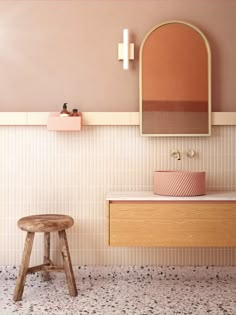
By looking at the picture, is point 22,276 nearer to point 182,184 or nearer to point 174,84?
point 182,184

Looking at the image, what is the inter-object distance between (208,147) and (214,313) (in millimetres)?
1211

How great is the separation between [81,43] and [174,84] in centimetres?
76

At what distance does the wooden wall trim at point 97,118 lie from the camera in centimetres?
306

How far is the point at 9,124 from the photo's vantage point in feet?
10.1

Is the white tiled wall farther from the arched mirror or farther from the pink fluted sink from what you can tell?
the pink fluted sink

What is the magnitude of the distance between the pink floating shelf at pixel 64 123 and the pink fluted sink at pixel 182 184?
703 millimetres

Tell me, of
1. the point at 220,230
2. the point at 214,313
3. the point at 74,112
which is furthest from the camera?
the point at 74,112

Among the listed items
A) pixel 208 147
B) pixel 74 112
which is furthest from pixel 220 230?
pixel 74 112

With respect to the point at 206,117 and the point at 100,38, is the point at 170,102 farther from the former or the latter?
the point at 100,38

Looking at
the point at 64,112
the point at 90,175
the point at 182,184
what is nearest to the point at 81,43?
the point at 64,112

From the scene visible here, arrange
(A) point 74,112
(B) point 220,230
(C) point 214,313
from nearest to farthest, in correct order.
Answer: (C) point 214,313 → (B) point 220,230 → (A) point 74,112

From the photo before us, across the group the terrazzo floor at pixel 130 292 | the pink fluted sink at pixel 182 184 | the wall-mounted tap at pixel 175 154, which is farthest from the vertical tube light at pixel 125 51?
the terrazzo floor at pixel 130 292

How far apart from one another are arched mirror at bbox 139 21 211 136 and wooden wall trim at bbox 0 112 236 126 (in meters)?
0.08

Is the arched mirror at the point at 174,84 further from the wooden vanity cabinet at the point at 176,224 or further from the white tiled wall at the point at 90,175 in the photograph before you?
the wooden vanity cabinet at the point at 176,224
